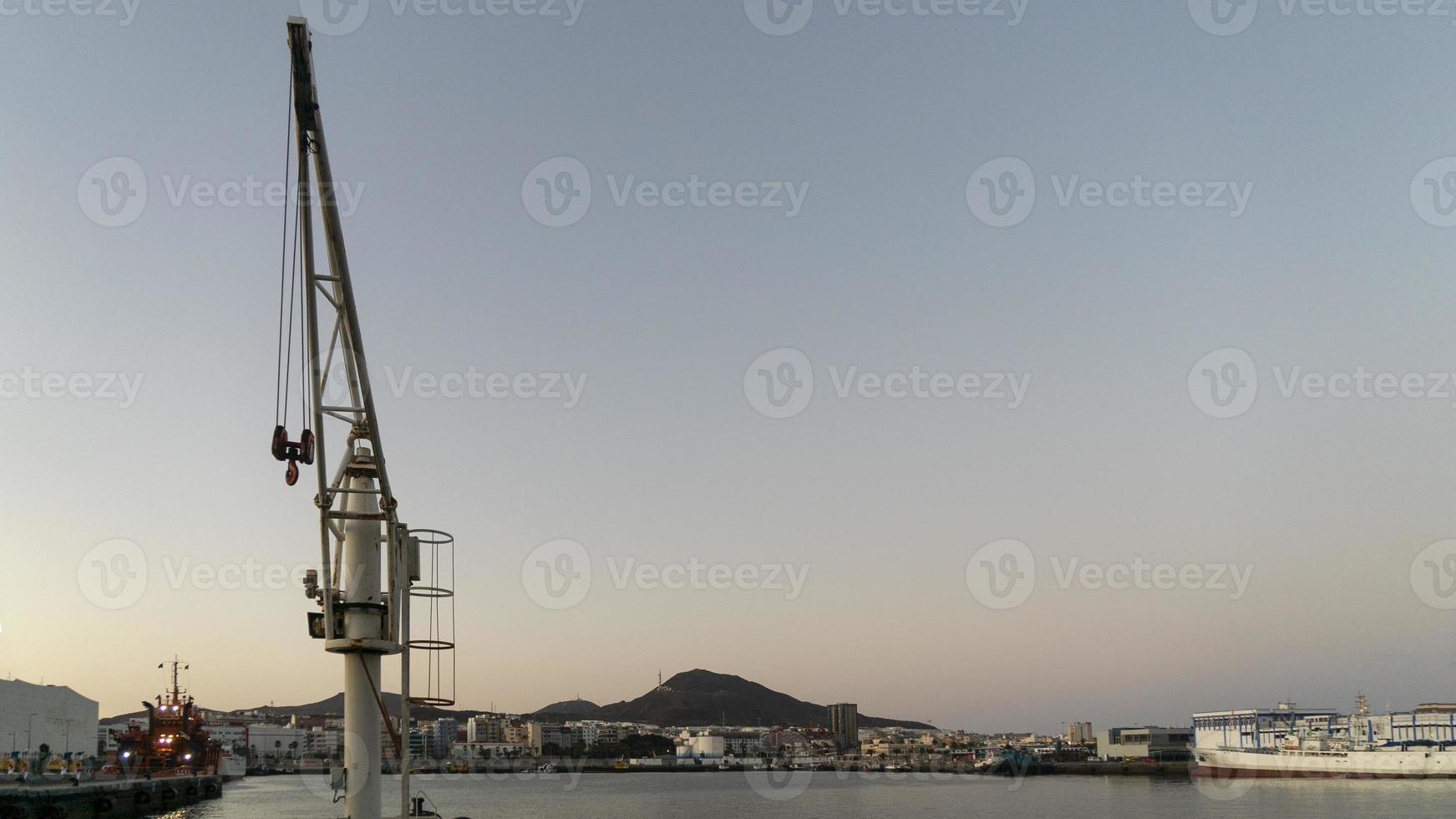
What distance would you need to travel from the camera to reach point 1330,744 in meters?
126

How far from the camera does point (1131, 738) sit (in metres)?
199

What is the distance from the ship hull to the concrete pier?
11507cm

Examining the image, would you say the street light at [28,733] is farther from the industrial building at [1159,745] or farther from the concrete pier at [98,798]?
the industrial building at [1159,745]

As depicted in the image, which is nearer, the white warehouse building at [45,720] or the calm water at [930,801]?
the white warehouse building at [45,720]

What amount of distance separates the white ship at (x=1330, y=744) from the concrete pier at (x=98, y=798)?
115 metres

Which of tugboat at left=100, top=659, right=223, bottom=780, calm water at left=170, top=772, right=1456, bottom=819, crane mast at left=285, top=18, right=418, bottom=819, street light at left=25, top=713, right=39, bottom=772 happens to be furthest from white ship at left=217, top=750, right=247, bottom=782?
crane mast at left=285, top=18, right=418, bottom=819

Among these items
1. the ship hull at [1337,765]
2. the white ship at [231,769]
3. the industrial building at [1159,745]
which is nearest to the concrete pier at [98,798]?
the white ship at [231,769]

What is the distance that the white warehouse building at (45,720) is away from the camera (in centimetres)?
8019

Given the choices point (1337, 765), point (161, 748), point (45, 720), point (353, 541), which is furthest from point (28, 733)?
point (1337, 765)

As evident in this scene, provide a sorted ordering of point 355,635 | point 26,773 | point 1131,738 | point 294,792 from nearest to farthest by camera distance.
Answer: point 355,635 < point 26,773 < point 294,792 < point 1131,738

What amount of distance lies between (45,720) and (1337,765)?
413 ft

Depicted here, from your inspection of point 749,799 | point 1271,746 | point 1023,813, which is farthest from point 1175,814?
point 1271,746

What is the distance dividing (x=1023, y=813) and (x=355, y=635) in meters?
82.1

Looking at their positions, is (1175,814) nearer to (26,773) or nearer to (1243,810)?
(1243,810)
